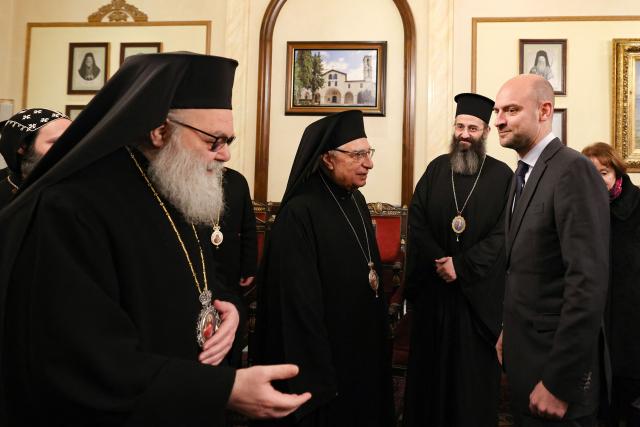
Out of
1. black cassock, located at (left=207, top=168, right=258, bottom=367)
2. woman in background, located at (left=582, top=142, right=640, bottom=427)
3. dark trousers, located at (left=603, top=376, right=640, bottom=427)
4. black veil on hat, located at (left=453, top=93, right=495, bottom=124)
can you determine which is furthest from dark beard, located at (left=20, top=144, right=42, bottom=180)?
dark trousers, located at (left=603, top=376, right=640, bottom=427)

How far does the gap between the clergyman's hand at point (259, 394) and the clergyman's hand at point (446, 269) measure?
90.4 inches

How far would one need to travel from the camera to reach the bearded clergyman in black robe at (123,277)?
4.18 feet

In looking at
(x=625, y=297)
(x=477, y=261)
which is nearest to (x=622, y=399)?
(x=625, y=297)

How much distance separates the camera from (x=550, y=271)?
225 centimetres

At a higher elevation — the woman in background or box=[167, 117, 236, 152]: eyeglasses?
box=[167, 117, 236, 152]: eyeglasses

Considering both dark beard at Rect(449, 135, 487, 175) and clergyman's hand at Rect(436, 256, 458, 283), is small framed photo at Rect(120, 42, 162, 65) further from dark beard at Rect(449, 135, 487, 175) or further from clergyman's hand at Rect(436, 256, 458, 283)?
clergyman's hand at Rect(436, 256, 458, 283)

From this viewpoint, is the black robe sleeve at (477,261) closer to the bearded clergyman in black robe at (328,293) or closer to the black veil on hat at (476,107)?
the bearded clergyman in black robe at (328,293)

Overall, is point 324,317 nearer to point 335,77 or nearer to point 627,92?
point 335,77

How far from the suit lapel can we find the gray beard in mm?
1376

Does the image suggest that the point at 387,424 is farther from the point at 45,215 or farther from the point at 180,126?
the point at 45,215

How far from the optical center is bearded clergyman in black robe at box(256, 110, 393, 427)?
9.09 ft

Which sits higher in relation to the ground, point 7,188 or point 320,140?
point 320,140

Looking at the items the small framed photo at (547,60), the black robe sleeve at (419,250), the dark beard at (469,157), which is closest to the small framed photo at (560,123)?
the small framed photo at (547,60)

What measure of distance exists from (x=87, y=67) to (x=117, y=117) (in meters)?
5.13
